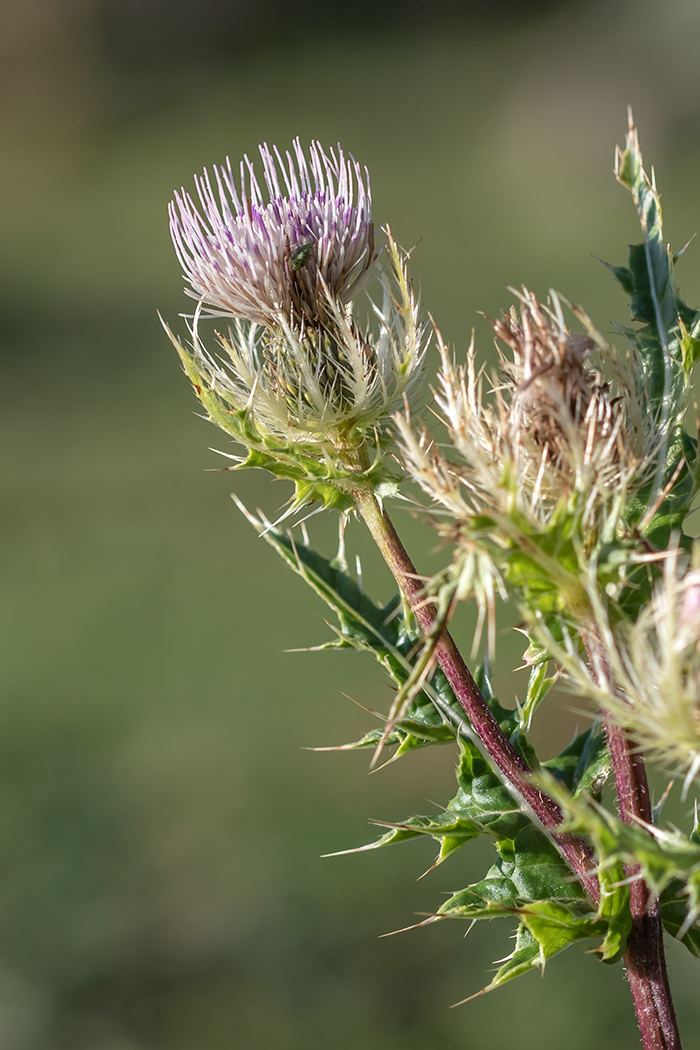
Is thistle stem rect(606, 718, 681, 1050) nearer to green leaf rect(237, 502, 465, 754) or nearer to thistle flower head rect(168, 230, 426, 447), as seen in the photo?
green leaf rect(237, 502, 465, 754)

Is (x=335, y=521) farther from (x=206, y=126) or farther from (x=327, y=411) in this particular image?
(x=206, y=126)

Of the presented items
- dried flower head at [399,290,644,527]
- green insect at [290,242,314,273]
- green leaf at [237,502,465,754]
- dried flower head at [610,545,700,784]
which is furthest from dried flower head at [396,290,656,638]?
green insect at [290,242,314,273]

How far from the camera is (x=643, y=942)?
167 cm

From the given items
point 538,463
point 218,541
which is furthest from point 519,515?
point 218,541

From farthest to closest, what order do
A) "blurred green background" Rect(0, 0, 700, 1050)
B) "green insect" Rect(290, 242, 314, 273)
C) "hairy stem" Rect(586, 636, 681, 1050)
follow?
"blurred green background" Rect(0, 0, 700, 1050), "green insect" Rect(290, 242, 314, 273), "hairy stem" Rect(586, 636, 681, 1050)

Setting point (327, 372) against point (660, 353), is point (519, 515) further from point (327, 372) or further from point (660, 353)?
point (327, 372)

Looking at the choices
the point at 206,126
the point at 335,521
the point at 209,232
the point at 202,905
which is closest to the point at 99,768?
the point at 202,905

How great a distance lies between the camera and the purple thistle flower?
216 cm

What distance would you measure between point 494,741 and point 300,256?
1030 millimetres

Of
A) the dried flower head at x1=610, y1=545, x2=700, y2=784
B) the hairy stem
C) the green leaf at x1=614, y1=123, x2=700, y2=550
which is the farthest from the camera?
the green leaf at x1=614, y1=123, x2=700, y2=550

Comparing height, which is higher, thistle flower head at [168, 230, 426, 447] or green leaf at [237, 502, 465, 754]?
thistle flower head at [168, 230, 426, 447]

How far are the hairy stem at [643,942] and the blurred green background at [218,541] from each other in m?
1.07

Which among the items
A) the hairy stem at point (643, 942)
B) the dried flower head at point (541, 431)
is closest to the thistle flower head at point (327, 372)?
the dried flower head at point (541, 431)

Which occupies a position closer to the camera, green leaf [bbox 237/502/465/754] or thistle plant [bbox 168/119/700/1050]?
thistle plant [bbox 168/119/700/1050]
